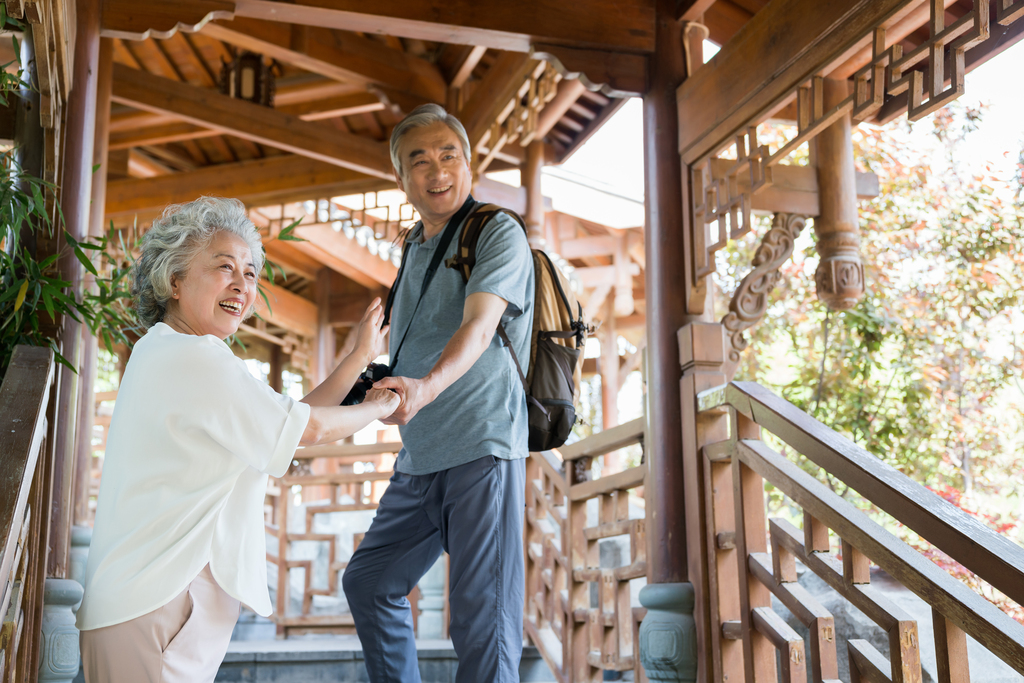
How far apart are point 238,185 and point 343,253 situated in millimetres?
2098

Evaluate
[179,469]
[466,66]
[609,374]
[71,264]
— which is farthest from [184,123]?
[179,469]

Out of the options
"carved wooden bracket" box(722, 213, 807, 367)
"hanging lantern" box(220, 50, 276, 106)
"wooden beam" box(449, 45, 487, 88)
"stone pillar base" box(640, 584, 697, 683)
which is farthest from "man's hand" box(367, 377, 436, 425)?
"hanging lantern" box(220, 50, 276, 106)

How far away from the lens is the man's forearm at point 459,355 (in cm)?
173

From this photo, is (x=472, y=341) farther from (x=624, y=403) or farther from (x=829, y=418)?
(x=624, y=403)

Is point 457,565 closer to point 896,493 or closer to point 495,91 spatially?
Result: point 896,493

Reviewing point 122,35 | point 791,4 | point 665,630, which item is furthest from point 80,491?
point 791,4

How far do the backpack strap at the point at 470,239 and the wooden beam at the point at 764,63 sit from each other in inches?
46.1

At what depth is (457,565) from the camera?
5.98 ft

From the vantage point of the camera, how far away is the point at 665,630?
9.52 feet

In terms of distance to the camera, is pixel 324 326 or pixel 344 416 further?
pixel 324 326

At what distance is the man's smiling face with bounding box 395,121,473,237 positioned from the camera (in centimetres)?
207

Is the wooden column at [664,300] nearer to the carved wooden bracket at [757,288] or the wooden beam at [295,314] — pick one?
the carved wooden bracket at [757,288]

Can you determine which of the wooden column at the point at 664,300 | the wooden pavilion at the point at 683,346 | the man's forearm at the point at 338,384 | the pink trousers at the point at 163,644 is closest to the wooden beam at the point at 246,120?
the wooden pavilion at the point at 683,346

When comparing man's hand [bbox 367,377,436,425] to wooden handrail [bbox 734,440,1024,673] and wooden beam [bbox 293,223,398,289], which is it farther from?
wooden beam [bbox 293,223,398,289]
